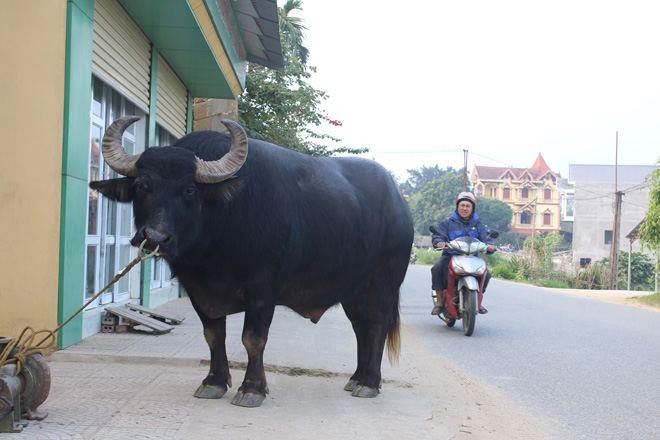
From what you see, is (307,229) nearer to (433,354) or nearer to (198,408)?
(198,408)

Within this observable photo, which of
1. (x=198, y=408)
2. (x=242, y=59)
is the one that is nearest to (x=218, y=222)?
(x=198, y=408)

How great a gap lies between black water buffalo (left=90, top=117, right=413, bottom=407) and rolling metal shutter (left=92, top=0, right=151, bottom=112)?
3271mm

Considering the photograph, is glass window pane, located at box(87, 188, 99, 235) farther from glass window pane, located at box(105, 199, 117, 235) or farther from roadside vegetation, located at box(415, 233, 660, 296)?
roadside vegetation, located at box(415, 233, 660, 296)

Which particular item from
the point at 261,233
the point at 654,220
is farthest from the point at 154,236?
the point at 654,220

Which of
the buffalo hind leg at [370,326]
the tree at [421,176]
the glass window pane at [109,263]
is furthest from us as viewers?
the tree at [421,176]

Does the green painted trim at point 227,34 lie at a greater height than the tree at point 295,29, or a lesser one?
lesser

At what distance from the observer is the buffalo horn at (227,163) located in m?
4.31

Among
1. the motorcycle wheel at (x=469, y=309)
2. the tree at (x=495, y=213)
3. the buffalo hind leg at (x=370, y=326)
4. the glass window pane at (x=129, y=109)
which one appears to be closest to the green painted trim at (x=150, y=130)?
the glass window pane at (x=129, y=109)

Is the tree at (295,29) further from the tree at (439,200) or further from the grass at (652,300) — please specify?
the tree at (439,200)

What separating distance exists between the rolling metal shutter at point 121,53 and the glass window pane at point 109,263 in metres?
1.87

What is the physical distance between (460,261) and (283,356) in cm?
363

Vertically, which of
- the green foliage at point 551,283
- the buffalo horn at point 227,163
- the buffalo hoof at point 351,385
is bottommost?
the green foliage at point 551,283

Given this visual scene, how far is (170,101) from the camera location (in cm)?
1147

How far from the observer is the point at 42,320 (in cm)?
599
